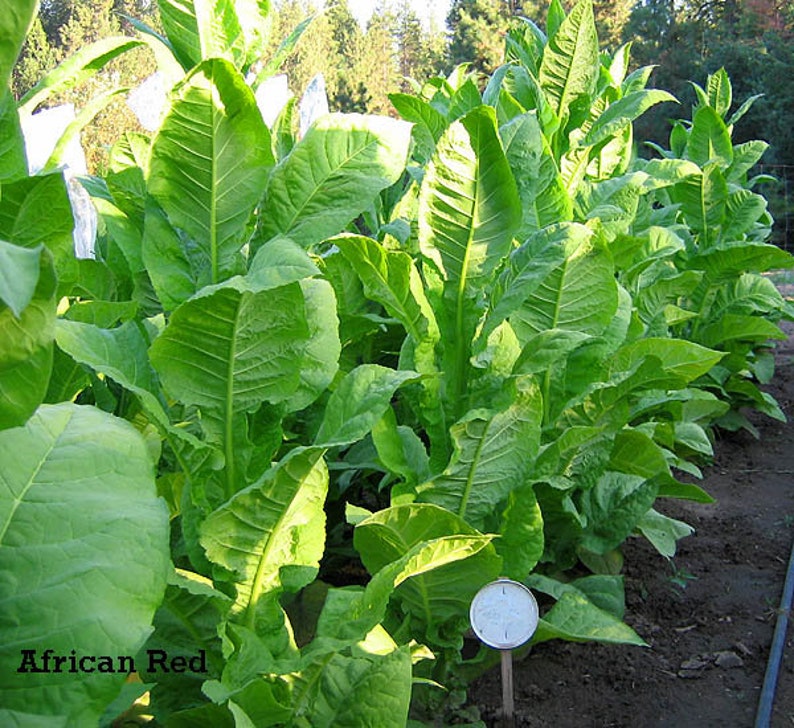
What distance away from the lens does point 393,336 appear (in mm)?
2828

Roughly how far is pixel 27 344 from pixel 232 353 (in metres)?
0.67

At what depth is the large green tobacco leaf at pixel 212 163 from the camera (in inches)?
56.9

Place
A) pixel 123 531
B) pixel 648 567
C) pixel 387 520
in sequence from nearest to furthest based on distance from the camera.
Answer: pixel 123 531
pixel 387 520
pixel 648 567

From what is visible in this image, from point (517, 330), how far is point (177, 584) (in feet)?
4.19

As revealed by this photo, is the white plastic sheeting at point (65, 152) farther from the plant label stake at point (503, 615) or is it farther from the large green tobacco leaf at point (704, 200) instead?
the large green tobacco leaf at point (704, 200)

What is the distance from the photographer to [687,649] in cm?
261

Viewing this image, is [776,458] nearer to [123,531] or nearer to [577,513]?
[577,513]

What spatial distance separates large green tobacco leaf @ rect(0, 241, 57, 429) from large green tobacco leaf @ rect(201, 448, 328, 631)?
62cm

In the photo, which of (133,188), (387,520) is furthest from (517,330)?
(133,188)

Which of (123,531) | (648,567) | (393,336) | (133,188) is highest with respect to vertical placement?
(133,188)

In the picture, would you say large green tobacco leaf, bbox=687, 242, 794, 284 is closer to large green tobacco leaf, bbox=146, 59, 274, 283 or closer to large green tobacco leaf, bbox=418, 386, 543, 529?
large green tobacco leaf, bbox=418, 386, 543, 529

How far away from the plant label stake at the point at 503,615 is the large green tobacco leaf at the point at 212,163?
2.55ft

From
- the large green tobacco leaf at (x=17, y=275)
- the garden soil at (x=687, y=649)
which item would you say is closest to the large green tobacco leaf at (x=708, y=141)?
the garden soil at (x=687, y=649)

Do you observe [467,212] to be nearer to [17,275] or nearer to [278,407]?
[278,407]
